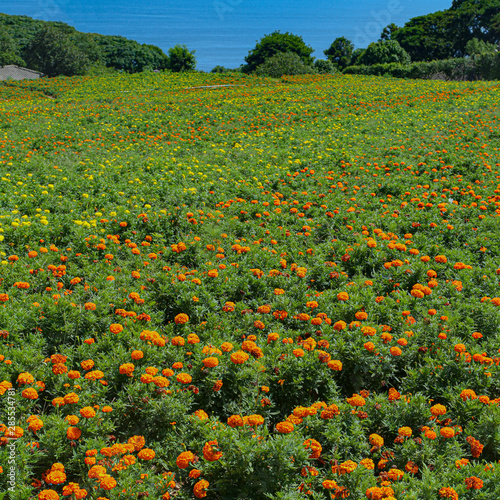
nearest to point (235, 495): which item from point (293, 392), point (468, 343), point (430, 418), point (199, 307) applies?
point (293, 392)

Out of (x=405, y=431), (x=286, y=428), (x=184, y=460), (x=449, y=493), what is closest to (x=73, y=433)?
(x=184, y=460)

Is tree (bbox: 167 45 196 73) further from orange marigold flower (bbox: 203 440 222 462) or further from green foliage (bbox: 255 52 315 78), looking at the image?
orange marigold flower (bbox: 203 440 222 462)

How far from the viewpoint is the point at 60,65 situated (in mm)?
58031

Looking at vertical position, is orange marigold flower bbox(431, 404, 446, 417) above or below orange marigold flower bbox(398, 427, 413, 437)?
above

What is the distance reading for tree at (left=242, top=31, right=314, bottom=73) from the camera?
212 ft

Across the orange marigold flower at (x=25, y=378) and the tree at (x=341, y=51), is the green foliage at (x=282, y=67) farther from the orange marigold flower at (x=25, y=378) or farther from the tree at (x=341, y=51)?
the tree at (x=341, y=51)

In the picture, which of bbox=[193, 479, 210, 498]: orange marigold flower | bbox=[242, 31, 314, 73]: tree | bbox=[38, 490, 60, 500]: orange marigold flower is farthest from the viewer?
bbox=[242, 31, 314, 73]: tree

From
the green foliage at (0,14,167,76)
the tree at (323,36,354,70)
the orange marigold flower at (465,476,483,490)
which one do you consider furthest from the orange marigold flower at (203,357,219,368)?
the tree at (323,36,354,70)

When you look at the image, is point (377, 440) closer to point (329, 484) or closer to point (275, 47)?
point (329, 484)

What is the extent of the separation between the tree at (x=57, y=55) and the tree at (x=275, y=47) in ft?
84.6

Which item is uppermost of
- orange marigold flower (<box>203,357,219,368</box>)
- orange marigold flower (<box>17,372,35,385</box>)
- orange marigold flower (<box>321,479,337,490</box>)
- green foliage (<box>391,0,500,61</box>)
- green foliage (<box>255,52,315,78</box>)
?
green foliage (<box>391,0,500,61</box>)

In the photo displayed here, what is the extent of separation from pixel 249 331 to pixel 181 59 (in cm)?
5222

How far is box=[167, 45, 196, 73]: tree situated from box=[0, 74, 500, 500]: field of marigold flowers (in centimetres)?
4560

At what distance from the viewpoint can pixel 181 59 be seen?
49.0 meters
